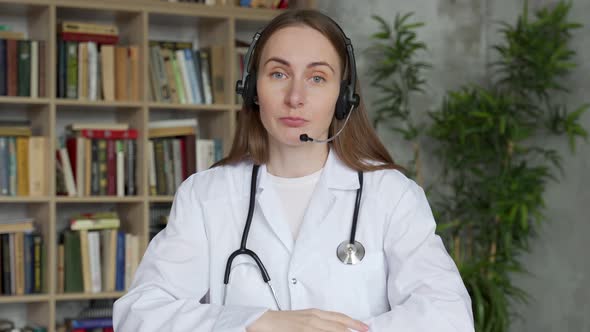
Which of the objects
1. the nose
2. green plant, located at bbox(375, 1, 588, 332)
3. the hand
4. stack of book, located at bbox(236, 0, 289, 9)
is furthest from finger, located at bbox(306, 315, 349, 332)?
stack of book, located at bbox(236, 0, 289, 9)

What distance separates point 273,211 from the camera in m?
1.64

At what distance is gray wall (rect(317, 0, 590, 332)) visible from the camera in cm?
Answer: 389

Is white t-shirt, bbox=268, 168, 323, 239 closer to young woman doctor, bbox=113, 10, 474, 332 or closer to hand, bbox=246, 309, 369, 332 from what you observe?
young woman doctor, bbox=113, 10, 474, 332

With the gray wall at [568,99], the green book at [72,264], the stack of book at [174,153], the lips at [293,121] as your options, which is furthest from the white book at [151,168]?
the lips at [293,121]

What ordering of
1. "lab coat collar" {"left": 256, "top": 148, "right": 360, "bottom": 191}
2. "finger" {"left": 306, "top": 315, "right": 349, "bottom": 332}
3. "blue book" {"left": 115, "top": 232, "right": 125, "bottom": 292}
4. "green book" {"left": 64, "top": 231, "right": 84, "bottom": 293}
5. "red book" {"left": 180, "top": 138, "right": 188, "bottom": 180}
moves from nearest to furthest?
"finger" {"left": 306, "top": 315, "right": 349, "bottom": 332} → "lab coat collar" {"left": 256, "top": 148, "right": 360, "bottom": 191} → "green book" {"left": 64, "top": 231, "right": 84, "bottom": 293} → "blue book" {"left": 115, "top": 232, "right": 125, "bottom": 292} → "red book" {"left": 180, "top": 138, "right": 188, "bottom": 180}

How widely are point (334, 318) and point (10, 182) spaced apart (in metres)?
2.85

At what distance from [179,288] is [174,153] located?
8.63ft

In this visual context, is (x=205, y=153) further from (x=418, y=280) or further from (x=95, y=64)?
(x=418, y=280)

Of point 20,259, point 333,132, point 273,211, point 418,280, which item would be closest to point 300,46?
point 333,132

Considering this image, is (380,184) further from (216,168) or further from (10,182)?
(10,182)

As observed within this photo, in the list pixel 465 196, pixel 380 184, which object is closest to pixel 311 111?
pixel 380 184

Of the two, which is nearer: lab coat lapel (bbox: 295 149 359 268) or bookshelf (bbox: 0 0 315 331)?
lab coat lapel (bbox: 295 149 359 268)

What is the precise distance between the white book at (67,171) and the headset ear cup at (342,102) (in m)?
2.62

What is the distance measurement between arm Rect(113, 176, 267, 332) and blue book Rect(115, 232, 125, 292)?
2.47 m
